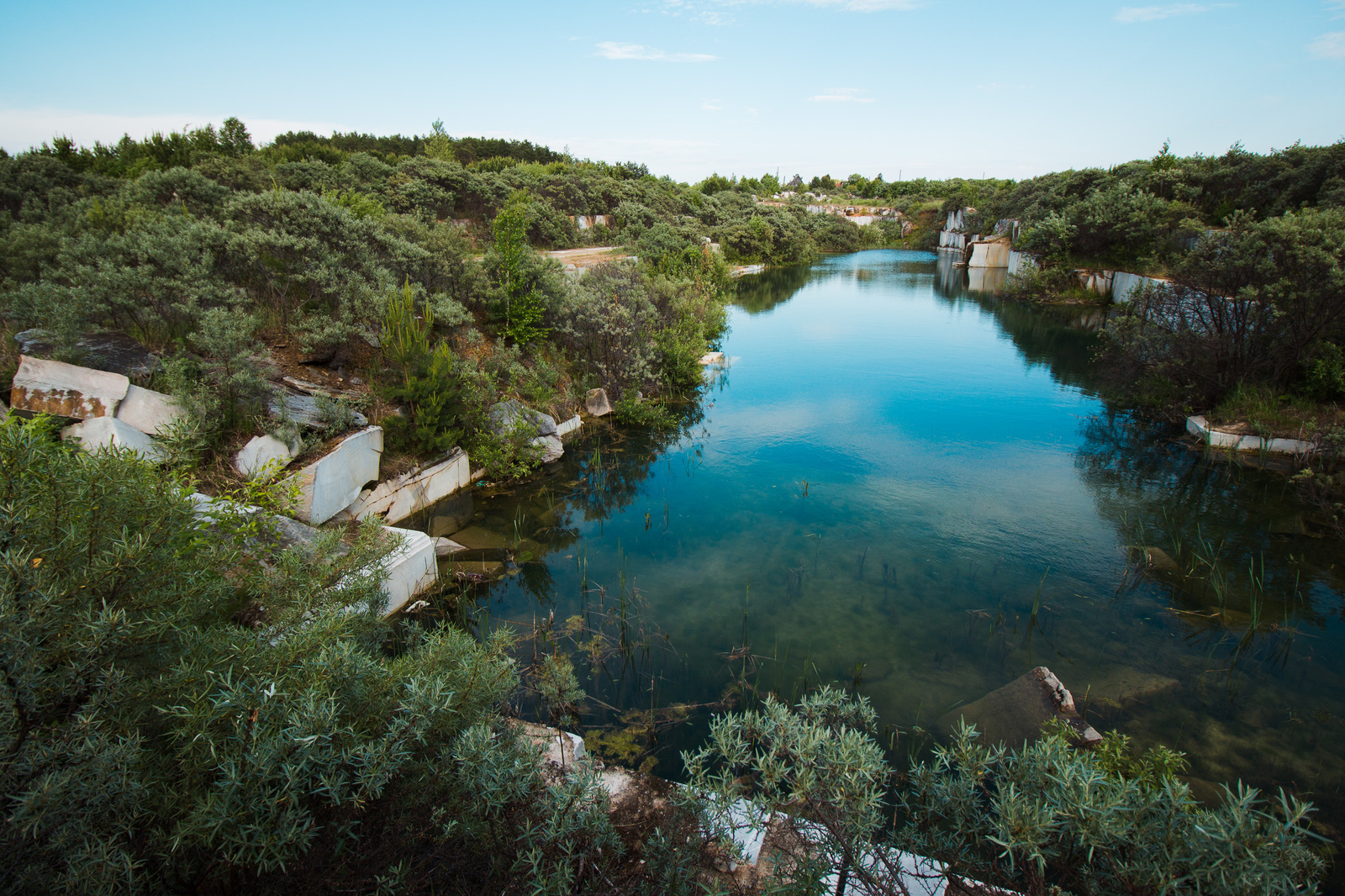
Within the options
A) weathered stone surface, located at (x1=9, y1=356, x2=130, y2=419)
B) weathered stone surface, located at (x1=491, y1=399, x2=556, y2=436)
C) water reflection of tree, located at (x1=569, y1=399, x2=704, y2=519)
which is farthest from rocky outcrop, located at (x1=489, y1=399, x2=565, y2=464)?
weathered stone surface, located at (x1=9, y1=356, x2=130, y2=419)

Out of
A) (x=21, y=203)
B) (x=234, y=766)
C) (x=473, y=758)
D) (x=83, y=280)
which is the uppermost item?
(x=21, y=203)

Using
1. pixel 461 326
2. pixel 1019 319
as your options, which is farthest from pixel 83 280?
pixel 1019 319

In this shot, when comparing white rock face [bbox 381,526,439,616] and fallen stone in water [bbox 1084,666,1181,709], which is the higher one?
white rock face [bbox 381,526,439,616]

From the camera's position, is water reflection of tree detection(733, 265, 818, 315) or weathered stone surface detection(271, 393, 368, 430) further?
water reflection of tree detection(733, 265, 818, 315)

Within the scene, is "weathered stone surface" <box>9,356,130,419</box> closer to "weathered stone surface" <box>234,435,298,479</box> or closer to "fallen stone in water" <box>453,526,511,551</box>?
"weathered stone surface" <box>234,435,298,479</box>

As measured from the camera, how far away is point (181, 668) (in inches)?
85.3

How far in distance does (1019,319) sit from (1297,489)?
54.7ft

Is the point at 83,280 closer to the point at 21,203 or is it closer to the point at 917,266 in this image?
the point at 21,203

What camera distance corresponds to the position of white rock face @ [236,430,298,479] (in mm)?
6633

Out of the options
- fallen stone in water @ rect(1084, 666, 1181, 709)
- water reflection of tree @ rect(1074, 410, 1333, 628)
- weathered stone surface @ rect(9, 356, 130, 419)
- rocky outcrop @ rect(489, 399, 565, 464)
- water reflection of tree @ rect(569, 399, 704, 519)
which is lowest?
fallen stone in water @ rect(1084, 666, 1181, 709)

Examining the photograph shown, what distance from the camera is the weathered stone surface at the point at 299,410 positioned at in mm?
7331

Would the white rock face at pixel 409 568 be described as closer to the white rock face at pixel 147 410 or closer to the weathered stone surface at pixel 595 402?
the white rock face at pixel 147 410

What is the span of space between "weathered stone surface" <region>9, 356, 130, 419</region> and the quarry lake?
389 cm

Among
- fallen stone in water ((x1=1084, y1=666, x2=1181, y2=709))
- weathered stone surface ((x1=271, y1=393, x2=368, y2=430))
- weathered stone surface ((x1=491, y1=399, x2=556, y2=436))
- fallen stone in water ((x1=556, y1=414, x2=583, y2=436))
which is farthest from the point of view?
fallen stone in water ((x1=556, y1=414, x2=583, y2=436))
